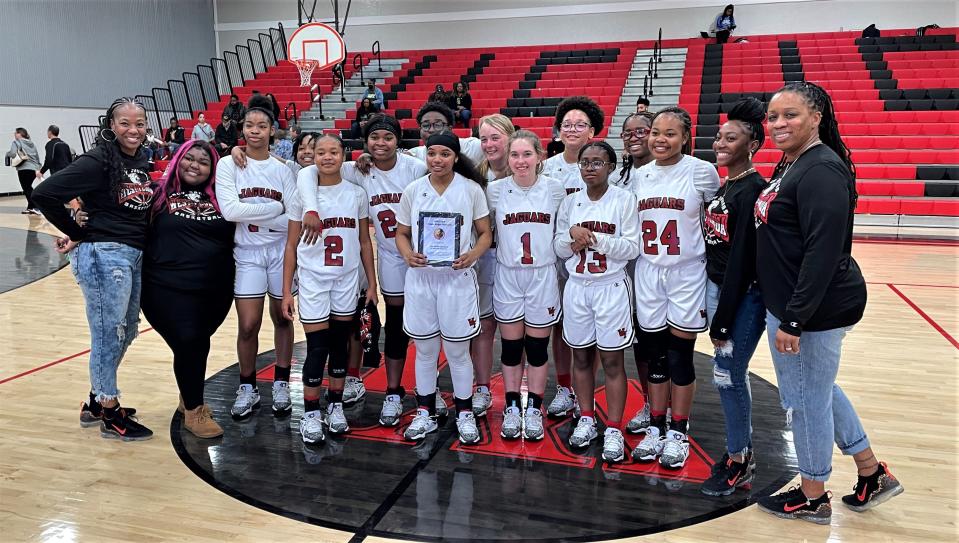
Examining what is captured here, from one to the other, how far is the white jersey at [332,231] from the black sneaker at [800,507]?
212cm

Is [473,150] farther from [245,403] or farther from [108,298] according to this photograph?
[108,298]

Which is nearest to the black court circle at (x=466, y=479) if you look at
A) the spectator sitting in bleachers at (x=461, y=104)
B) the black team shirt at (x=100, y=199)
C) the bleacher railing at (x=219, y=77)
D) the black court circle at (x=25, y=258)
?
the black team shirt at (x=100, y=199)

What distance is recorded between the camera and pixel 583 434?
3.24 m

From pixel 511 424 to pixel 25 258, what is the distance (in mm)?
7599

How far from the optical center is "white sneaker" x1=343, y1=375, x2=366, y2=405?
3.86 meters

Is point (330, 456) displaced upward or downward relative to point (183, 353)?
downward

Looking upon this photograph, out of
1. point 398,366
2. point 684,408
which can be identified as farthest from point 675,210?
point 398,366

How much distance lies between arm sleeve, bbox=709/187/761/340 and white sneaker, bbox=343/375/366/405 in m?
2.10

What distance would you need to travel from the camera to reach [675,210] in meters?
2.91

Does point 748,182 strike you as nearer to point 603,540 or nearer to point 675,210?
point 675,210

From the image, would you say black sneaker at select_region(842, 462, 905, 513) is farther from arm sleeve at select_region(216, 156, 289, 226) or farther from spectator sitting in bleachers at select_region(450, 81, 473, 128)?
spectator sitting in bleachers at select_region(450, 81, 473, 128)

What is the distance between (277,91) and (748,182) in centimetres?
1678

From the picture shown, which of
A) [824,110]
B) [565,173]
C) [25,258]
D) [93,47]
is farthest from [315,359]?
[93,47]

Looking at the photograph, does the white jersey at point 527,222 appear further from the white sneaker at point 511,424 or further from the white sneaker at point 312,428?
the white sneaker at point 312,428
